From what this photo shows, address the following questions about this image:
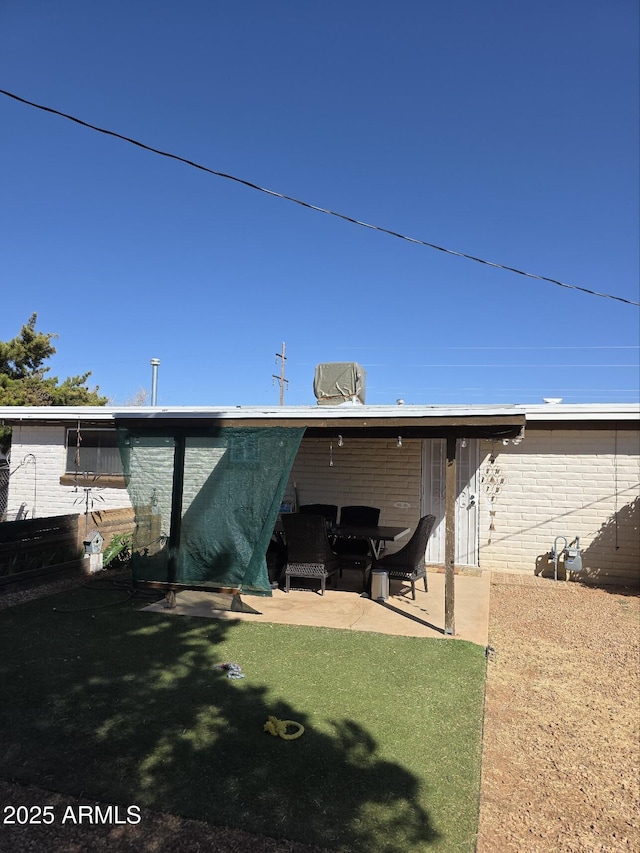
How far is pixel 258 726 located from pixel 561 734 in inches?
76.7

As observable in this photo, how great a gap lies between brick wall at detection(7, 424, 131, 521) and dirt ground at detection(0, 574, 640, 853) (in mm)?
7690

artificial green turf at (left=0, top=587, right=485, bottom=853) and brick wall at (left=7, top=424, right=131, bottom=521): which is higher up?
brick wall at (left=7, top=424, right=131, bottom=521)

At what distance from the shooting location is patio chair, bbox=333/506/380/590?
7.74 metres

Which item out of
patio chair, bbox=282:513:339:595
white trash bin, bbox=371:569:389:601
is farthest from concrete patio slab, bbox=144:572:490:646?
patio chair, bbox=282:513:339:595

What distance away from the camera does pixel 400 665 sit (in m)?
4.53

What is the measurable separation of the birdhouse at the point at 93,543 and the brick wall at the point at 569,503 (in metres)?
5.97

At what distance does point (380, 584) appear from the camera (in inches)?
266

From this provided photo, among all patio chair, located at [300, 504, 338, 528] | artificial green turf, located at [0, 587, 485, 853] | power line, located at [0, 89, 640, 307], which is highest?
power line, located at [0, 89, 640, 307]

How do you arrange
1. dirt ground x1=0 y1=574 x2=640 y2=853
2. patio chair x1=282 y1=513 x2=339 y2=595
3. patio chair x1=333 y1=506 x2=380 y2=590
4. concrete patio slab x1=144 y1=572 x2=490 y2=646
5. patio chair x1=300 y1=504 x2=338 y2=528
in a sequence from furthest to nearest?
patio chair x1=300 y1=504 x2=338 y2=528
patio chair x1=333 y1=506 x2=380 y2=590
patio chair x1=282 y1=513 x2=339 y2=595
concrete patio slab x1=144 y1=572 x2=490 y2=646
dirt ground x1=0 y1=574 x2=640 y2=853

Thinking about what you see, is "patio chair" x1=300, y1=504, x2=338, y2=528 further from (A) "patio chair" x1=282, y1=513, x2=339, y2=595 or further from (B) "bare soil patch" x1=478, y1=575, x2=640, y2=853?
(B) "bare soil patch" x1=478, y1=575, x2=640, y2=853

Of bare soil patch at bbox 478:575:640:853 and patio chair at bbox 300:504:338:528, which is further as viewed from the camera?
patio chair at bbox 300:504:338:528

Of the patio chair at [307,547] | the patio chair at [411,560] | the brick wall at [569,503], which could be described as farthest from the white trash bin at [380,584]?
the brick wall at [569,503]

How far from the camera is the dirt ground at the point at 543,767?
7.61 ft

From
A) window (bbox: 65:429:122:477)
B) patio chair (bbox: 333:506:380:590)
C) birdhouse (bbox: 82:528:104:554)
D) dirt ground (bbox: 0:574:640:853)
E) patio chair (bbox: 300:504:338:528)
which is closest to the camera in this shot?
dirt ground (bbox: 0:574:640:853)
